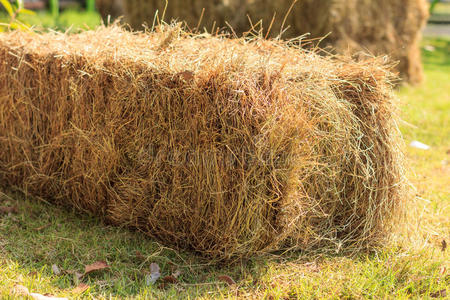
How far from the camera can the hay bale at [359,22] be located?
611cm

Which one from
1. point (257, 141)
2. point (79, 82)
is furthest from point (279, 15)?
point (257, 141)

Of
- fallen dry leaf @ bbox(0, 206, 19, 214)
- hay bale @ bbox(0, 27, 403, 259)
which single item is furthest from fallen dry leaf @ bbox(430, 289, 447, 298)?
fallen dry leaf @ bbox(0, 206, 19, 214)

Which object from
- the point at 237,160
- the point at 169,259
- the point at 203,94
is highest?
the point at 203,94

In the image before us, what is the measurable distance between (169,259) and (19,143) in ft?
4.50

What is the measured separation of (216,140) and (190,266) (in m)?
0.63

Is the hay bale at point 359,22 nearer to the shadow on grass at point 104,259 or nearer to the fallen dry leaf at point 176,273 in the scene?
the shadow on grass at point 104,259

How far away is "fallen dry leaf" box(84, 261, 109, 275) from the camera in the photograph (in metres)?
2.28

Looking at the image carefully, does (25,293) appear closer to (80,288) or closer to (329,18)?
(80,288)

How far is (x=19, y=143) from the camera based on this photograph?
3.12 meters

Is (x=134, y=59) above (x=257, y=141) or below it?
above

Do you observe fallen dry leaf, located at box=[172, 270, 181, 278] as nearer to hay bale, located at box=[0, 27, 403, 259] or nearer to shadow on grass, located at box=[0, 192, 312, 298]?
shadow on grass, located at box=[0, 192, 312, 298]

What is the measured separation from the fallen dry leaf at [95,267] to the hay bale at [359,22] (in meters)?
4.47

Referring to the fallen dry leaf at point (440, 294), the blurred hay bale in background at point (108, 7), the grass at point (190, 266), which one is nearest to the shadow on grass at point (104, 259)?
the grass at point (190, 266)

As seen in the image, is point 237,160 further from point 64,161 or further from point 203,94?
point 64,161
